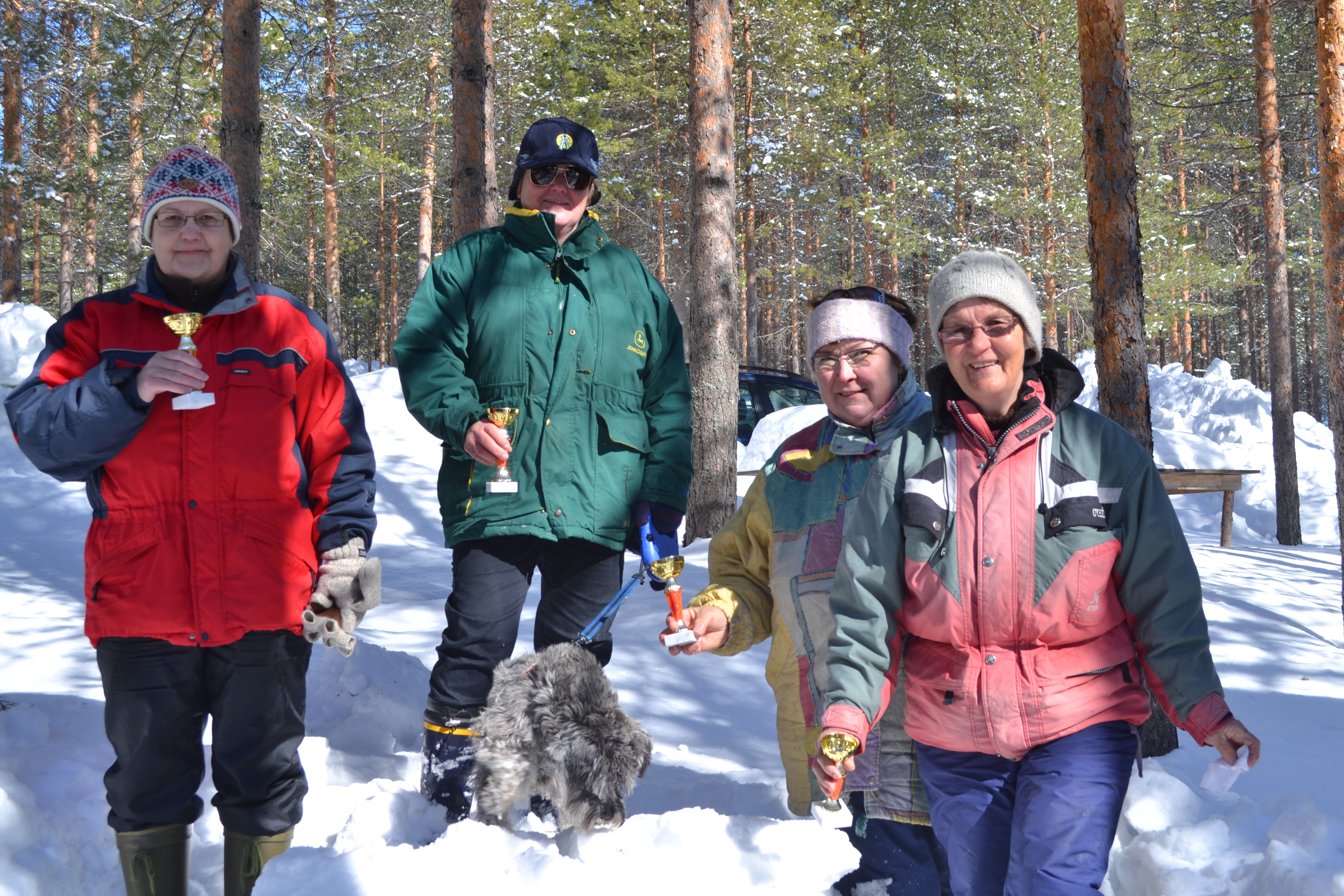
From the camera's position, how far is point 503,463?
9.10ft

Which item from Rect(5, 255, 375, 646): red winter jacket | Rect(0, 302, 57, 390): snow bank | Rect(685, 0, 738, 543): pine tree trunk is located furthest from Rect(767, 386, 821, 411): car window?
Rect(5, 255, 375, 646): red winter jacket

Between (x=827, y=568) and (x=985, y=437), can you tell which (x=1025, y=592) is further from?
(x=827, y=568)

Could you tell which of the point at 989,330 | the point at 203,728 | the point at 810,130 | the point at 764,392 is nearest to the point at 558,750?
the point at 203,728

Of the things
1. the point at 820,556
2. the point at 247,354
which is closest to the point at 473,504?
the point at 247,354

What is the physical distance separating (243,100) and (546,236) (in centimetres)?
417

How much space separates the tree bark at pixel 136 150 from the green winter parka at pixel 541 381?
3.03 feet

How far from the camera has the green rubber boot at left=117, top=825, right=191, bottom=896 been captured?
7.87ft

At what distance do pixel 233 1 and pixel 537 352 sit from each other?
15.6 ft

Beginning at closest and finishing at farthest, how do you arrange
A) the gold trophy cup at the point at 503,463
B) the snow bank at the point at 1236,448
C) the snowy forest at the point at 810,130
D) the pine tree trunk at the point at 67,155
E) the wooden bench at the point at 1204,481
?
1. the gold trophy cup at the point at 503,463
2. the pine tree trunk at the point at 67,155
3. the wooden bench at the point at 1204,481
4. the snow bank at the point at 1236,448
5. the snowy forest at the point at 810,130

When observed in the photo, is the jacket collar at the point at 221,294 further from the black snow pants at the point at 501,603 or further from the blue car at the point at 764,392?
the blue car at the point at 764,392

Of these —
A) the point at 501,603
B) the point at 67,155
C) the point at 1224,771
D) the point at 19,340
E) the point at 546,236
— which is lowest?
the point at 1224,771

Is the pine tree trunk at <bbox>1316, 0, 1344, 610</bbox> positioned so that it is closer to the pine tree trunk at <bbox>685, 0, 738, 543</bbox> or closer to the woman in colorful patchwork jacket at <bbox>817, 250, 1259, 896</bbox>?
the pine tree trunk at <bbox>685, 0, 738, 543</bbox>

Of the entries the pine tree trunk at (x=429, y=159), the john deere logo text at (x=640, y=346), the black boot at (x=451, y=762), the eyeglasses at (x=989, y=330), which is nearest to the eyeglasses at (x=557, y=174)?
the john deere logo text at (x=640, y=346)

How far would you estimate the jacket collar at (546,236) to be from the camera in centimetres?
304
